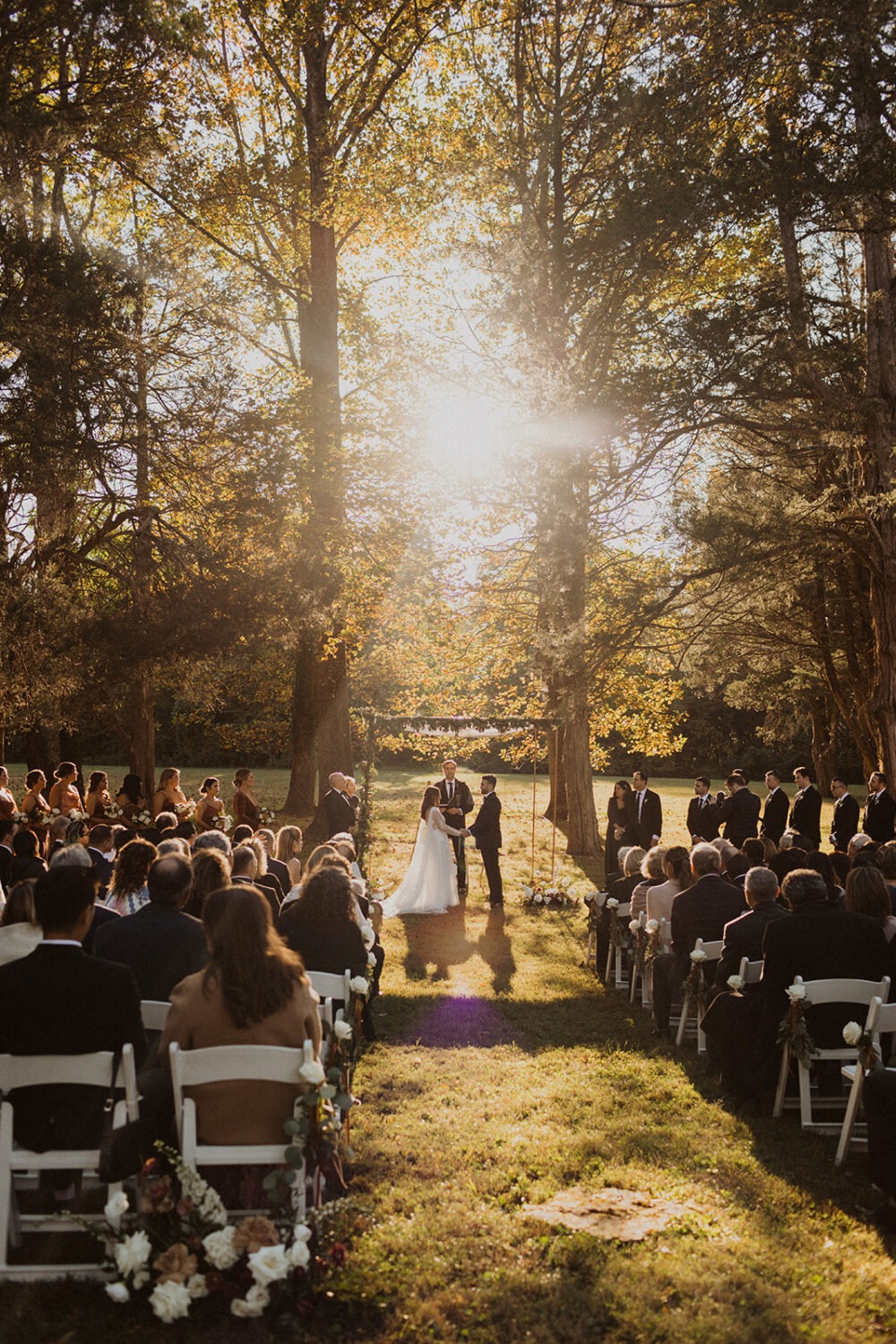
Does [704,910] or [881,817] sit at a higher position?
[881,817]

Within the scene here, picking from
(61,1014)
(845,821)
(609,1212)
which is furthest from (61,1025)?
(845,821)

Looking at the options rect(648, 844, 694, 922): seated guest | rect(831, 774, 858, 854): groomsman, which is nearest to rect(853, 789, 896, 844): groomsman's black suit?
rect(831, 774, 858, 854): groomsman

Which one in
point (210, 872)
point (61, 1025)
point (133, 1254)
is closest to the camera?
point (133, 1254)

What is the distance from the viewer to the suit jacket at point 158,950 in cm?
528

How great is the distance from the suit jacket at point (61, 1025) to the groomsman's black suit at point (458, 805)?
36.3ft

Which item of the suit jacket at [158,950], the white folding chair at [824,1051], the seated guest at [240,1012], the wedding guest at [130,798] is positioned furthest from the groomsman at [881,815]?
the seated guest at [240,1012]

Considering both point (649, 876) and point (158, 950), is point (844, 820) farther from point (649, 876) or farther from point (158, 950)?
point (158, 950)

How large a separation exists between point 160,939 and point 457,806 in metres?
10.1

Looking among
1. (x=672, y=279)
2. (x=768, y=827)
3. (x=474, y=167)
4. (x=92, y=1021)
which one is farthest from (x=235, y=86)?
(x=92, y=1021)

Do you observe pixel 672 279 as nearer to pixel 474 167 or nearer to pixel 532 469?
pixel 532 469

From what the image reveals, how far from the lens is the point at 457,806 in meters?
15.2

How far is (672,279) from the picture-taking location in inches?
458

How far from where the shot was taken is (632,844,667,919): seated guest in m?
9.18

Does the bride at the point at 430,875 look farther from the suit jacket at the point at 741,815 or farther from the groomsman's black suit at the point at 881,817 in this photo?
the groomsman's black suit at the point at 881,817
